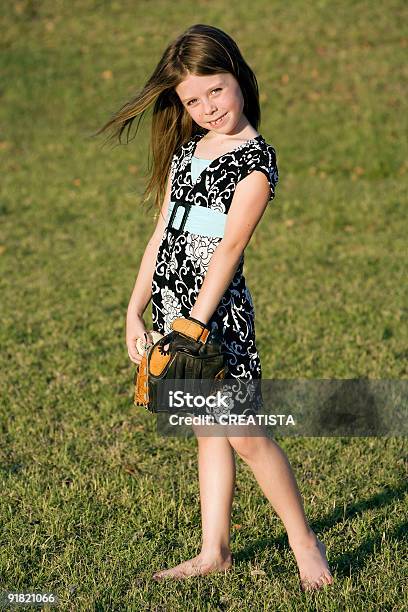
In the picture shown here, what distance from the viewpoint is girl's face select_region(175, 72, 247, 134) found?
8.84 ft

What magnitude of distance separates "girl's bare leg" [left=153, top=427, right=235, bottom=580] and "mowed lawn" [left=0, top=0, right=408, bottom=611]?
6cm

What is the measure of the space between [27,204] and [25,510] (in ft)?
18.6

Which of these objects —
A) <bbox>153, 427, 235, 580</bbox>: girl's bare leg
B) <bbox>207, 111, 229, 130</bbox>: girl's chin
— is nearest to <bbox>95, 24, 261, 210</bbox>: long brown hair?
<bbox>207, 111, 229, 130</bbox>: girl's chin

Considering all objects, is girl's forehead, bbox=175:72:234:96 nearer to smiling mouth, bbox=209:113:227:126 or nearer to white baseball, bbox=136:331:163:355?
smiling mouth, bbox=209:113:227:126

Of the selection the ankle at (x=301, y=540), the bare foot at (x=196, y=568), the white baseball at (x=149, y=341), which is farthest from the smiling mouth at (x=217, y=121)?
the bare foot at (x=196, y=568)

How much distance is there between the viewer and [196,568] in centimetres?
298

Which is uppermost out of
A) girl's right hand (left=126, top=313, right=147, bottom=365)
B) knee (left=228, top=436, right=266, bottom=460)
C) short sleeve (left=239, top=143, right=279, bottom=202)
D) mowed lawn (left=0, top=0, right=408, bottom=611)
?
short sleeve (left=239, top=143, right=279, bottom=202)

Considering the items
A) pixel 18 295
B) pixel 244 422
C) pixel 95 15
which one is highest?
pixel 95 15

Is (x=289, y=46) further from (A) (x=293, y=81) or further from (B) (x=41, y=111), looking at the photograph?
(B) (x=41, y=111)

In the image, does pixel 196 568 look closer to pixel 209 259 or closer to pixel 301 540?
pixel 301 540

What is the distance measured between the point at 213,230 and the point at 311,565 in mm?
1107

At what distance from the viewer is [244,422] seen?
2779 millimetres

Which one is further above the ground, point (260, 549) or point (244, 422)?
point (244, 422)

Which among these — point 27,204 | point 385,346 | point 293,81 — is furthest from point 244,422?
point 293,81
